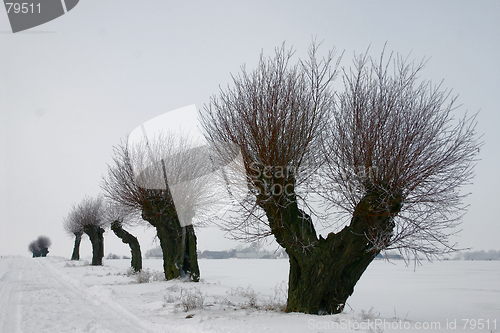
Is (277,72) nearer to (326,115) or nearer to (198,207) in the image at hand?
(326,115)

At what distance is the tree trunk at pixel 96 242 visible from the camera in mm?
34688

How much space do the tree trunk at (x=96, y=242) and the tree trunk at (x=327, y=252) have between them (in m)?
32.4

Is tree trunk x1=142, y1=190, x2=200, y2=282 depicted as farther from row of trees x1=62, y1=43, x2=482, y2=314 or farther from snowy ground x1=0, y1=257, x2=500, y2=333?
row of trees x1=62, y1=43, x2=482, y2=314

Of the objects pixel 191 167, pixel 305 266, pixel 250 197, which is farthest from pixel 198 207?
pixel 305 266

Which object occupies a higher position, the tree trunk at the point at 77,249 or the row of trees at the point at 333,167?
the row of trees at the point at 333,167

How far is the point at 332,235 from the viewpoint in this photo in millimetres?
7828

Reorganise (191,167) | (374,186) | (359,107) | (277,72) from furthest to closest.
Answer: (191,167), (277,72), (359,107), (374,186)

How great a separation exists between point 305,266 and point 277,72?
4848 millimetres

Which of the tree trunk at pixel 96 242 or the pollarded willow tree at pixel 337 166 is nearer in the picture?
the pollarded willow tree at pixel 337 166

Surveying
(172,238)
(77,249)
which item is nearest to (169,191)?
(172,238)

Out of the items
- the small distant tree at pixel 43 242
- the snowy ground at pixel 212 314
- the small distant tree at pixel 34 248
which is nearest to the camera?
the snowy ground at pixel 212 314

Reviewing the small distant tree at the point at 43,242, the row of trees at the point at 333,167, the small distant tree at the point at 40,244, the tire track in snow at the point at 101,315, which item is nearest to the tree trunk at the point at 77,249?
the tire track in snow at the point at 101,315

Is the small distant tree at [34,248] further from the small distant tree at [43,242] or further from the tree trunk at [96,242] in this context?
the tree trunk at [96,242]

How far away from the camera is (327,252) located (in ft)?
25.0
